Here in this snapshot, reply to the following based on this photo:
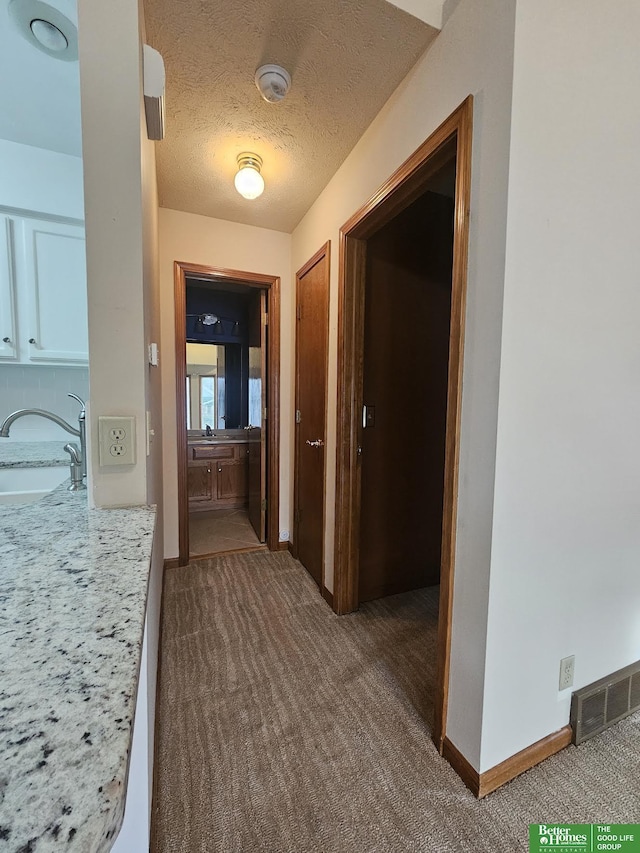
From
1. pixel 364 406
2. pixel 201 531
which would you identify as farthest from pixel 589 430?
pixel 201 531

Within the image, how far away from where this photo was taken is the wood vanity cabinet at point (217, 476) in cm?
389

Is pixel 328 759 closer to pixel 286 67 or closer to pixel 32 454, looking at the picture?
pixel 32 454

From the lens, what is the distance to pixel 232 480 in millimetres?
4082

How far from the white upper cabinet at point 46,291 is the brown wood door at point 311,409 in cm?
130

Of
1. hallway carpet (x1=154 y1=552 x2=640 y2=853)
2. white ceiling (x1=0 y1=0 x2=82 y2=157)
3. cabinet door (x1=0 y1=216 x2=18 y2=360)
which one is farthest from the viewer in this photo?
cabinet door (x1=0 y1=216 x2=18 y2=360)

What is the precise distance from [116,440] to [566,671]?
5.39 ft

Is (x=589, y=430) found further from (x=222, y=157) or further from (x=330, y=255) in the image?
(x=222, y=157)

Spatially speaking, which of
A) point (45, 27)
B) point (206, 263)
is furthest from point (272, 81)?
point (206, 263)

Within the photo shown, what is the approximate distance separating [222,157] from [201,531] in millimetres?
2824

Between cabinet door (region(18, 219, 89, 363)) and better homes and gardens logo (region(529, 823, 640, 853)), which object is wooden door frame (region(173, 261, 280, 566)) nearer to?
cabinet door (region(18, 219, 89, 363))

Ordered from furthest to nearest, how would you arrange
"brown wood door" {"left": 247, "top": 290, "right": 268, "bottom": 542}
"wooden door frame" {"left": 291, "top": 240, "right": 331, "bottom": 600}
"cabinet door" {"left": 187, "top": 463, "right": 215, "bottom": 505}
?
"cabinet door" {"left": 187, "top": 463, "right": 215, "bottom": 505} → "brown wood door" {"left": 247, "top": 290, "right": 268, "bottom": 542} → "wooden door frame" {"left": 291, "top": 240, "right": 331, "bottom": 600}

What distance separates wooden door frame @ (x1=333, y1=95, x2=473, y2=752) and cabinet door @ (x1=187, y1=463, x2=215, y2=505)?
7.60ft

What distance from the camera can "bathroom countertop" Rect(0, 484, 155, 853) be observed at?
0.28m

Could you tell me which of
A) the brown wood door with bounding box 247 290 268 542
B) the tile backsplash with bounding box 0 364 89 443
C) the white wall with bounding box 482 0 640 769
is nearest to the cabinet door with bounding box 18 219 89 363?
the tile backsplash with bounding box 0 364 89 443
